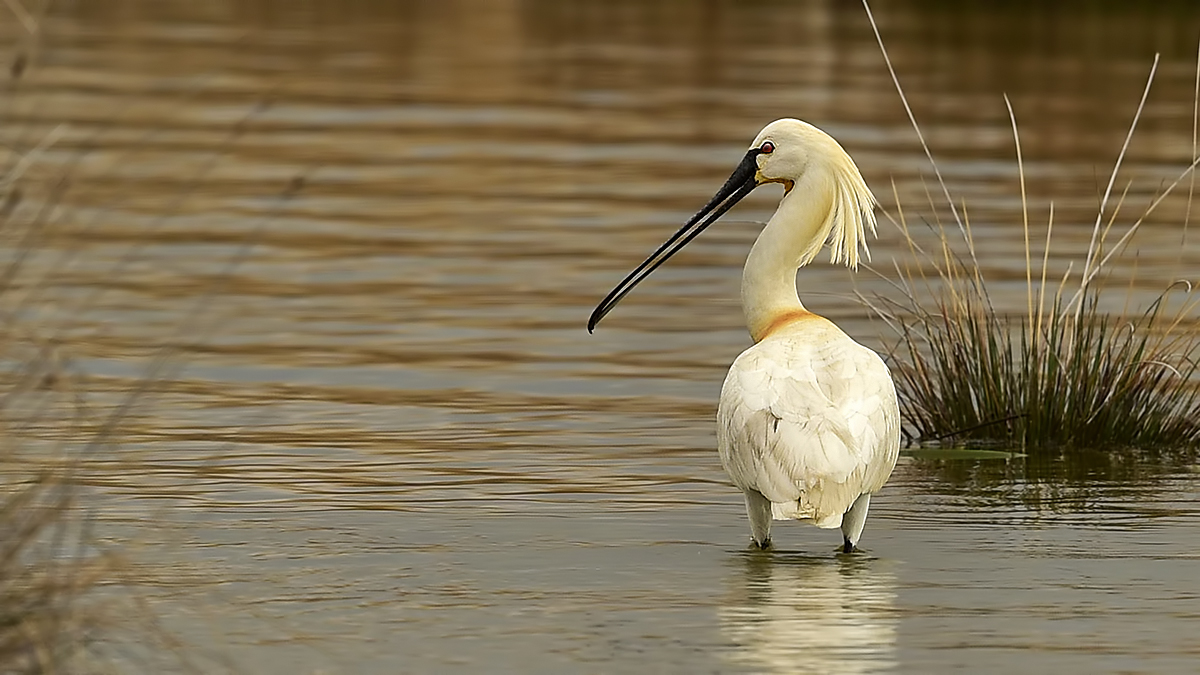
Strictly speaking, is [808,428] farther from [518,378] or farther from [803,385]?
[518,378]

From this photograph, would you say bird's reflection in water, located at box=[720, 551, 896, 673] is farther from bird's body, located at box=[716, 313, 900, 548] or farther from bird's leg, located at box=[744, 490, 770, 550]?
bird's body, located at box=[716, 313, 900, 548]

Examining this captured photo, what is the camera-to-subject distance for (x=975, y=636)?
7.38 meters

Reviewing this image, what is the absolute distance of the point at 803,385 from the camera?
8414mm

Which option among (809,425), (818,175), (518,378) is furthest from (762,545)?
(518,378)

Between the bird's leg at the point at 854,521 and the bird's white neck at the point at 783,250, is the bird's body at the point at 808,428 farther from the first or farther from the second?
the bird's white neck at the point at 783,250

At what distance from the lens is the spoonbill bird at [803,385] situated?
27.0ft

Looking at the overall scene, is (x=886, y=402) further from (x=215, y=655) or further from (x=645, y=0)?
(x=645, y=0)

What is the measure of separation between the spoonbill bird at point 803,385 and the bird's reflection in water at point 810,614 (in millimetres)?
194

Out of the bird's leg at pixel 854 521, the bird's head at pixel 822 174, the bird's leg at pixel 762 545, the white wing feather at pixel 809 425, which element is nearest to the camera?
the white wing feather at pixel 809 425

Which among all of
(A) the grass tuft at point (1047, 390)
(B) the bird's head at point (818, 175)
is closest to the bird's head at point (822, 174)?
(B) the bird's head at point (818, 175)

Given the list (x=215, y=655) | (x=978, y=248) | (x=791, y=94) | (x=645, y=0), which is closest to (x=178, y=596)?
(x=215, y=655)

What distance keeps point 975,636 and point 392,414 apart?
15.7 ft

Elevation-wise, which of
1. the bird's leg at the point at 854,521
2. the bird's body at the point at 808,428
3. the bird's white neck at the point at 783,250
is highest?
the bird's white neck at the point at 783,250

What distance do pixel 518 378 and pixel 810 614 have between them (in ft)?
17.2
